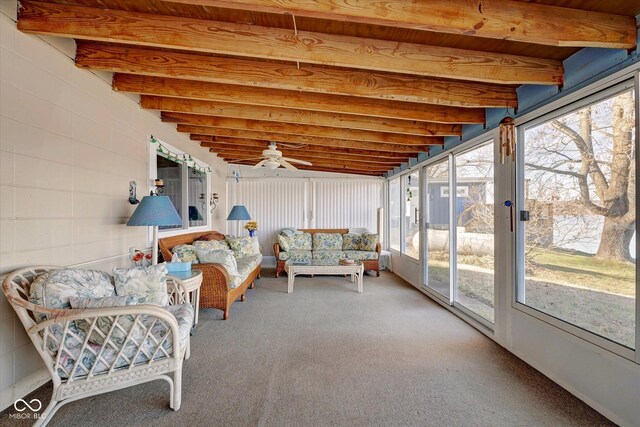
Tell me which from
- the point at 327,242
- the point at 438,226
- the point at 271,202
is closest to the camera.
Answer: the point at 438,226

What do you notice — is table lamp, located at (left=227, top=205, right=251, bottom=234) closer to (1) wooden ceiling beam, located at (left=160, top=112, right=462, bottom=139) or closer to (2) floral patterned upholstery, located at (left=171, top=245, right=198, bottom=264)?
(2) floral patterned upholstery, located at (left=171, top=245, right=198, bottom=264)

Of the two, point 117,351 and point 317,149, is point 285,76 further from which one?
point 317,149

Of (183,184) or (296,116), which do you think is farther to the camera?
(183,184)

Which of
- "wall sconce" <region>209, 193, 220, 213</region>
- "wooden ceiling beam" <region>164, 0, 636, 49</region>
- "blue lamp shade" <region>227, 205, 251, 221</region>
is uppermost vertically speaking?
"wooden ceiling beam" <region>164, 0, 636, 49</region>

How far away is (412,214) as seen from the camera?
4.93 meters

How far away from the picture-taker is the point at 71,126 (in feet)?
7.30

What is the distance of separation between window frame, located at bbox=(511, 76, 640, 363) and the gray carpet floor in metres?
0.43

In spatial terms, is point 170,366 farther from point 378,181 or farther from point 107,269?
point 378,181

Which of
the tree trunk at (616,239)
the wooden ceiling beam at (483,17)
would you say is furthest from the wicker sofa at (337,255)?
the wooden ceiling beam at (483,17)

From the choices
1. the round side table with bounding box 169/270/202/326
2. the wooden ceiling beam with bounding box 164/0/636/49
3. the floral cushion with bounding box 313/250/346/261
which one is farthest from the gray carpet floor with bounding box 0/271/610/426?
the wooden ceiling beam with bounding box 164/0/636/49

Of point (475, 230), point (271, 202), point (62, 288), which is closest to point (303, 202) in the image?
point (271, 202)

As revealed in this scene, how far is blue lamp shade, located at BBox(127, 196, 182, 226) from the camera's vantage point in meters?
2.49

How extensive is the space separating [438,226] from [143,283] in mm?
3590

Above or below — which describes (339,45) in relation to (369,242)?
above
